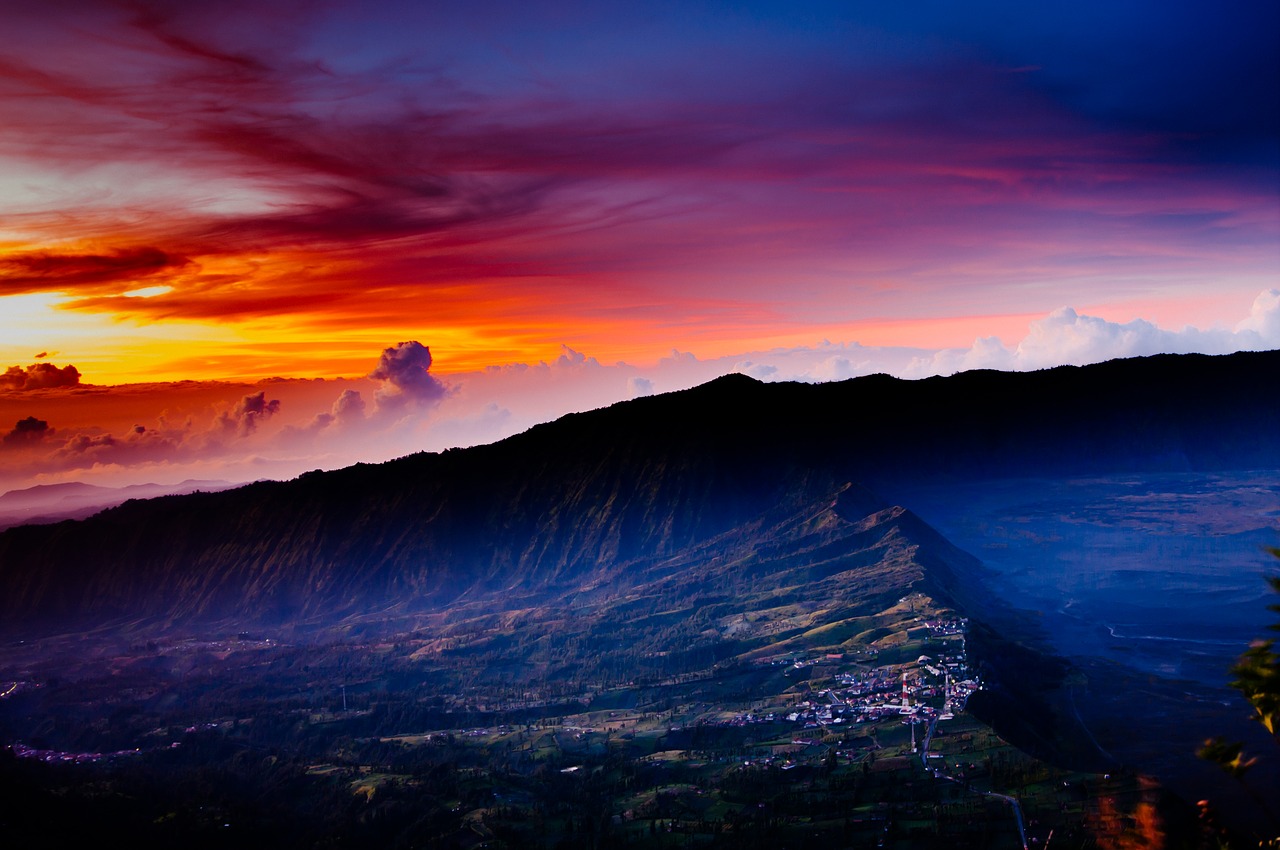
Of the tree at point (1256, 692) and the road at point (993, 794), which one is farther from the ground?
the tree at point (1256, 692)

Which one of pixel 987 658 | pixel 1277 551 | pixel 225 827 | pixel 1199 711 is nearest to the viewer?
pixel 1277 551

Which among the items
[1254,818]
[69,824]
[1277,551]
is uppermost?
[1277,551]

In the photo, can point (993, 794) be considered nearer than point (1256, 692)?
No

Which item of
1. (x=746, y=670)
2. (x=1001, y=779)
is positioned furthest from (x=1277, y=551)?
(x=746, y=670)

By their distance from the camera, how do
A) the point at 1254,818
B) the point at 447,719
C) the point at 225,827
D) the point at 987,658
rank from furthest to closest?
the point at 447,719
the point at 987,658
the point at 225,827
the point at 1254,818

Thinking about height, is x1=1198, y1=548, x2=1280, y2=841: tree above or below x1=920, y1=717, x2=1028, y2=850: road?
above

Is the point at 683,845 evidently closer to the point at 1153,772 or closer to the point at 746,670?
the point at 1153,772

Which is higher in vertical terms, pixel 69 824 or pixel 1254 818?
pixel 69 824

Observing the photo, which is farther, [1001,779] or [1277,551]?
[1001,779]

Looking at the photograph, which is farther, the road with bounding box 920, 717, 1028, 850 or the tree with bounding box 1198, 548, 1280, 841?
the road with bounding box 920, 717, 1028, 850

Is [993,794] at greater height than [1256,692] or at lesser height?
lesser

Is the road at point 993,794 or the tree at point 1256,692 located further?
the road at point 993,794
